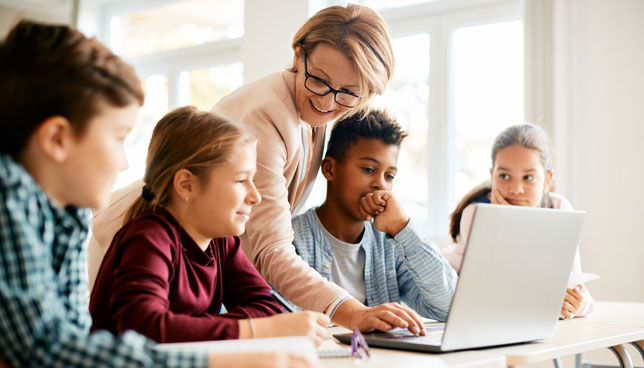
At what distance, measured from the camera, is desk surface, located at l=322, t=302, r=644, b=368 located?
1008 mm

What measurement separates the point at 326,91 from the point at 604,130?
2.03 metres

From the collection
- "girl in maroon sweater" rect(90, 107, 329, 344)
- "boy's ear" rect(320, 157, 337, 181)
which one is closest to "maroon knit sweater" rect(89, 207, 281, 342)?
"girl in maroon sweater" rect(90, 107, 329, 344)

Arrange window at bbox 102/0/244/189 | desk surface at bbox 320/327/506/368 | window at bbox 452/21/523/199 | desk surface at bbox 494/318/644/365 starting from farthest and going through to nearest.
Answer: window at bbox 102/0/244/189 < window at bbox 452/21/523/199 < desk surface at bbox 494/318/644/365 < desk surface at bbox 320/327/506/368

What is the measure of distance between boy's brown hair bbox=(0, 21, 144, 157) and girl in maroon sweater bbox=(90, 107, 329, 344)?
333 millimetres

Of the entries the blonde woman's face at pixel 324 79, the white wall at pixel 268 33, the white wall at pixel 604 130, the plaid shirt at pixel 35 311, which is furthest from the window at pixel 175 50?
the plaid shirt at pixel 35 311

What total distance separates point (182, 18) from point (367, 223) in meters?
3.92

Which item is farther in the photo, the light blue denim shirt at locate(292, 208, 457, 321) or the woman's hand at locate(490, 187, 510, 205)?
the woman's hand at locate(490, 187, 510, 205)

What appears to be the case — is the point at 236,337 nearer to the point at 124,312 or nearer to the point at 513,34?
the point at 124,312

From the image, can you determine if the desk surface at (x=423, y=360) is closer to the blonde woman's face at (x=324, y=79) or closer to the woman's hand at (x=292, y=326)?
the woman's hand at (x=292, y=326)

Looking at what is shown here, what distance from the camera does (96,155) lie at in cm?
81

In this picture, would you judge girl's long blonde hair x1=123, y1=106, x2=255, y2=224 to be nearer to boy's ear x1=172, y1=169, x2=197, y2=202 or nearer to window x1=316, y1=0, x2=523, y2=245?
boy's ear x1=172, y1=169, x2=197, y2=202

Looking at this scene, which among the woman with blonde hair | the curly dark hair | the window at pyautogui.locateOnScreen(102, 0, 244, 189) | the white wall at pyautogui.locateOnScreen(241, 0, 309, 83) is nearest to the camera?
the woman with blonde hair

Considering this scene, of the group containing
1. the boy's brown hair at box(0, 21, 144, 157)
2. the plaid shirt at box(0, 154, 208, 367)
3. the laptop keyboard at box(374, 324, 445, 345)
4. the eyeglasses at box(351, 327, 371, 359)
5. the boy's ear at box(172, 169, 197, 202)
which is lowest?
the laptop keyboard at box(374, 324, 445, 345)

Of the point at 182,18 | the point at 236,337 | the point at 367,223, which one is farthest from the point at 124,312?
the point at 182,18
